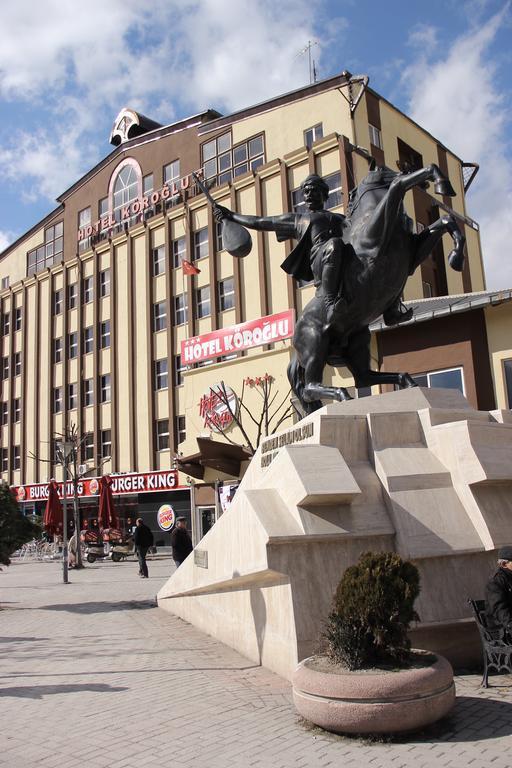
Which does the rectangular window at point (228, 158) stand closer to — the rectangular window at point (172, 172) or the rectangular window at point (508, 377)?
the rectangular window at point (172, 172)

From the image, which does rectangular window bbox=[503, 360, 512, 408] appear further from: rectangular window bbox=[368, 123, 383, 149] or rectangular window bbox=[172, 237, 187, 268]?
rectangular window bbox=[172, 237, 187, 268]

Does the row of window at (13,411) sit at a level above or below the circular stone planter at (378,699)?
above

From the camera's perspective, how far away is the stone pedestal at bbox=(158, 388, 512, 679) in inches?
230

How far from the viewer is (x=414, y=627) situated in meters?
5.68

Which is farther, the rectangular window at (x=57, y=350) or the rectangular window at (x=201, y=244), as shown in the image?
the rectangular window at (x=57, y=350)

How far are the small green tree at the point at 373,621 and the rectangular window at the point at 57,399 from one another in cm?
3903

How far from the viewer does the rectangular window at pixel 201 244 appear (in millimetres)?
34656

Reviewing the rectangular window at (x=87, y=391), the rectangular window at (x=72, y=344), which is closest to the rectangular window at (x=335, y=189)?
the rectangular window at (x=87, y=391)

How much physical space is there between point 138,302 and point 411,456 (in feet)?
Result: 106

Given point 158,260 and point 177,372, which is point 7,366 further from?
point 177,372

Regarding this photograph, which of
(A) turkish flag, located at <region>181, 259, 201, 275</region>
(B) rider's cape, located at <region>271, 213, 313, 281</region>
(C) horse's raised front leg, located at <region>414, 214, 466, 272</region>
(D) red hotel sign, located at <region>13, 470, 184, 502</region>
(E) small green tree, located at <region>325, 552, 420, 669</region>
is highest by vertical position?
(A) turkish flag, located at <region>181, 259, 201, 275</region>

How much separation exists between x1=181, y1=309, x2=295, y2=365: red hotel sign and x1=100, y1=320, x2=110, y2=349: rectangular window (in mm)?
10094

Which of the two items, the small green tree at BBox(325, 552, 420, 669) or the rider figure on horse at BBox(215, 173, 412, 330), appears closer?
the small green tree at BBox(325, 552, 420, 669)

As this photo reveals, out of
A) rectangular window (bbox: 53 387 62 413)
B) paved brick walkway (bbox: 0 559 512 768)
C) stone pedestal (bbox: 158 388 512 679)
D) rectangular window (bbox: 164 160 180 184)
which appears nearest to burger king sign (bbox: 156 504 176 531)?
rectangular window (bbox: 53 387 62 413)
